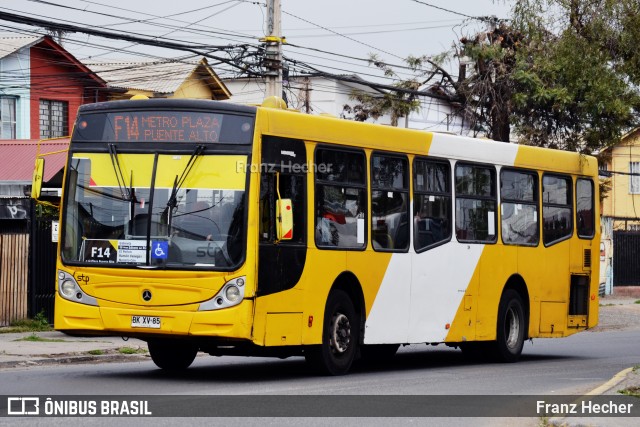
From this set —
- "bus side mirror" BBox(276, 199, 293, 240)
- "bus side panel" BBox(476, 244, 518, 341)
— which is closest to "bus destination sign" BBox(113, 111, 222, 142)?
"bus side mirror" BBox(276, 199, 293, 240)

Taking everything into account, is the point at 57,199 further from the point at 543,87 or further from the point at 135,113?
the point at 543,87

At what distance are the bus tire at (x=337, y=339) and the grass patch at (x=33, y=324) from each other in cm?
942

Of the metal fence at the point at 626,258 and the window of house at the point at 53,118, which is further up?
the window of house at the point at 53,118

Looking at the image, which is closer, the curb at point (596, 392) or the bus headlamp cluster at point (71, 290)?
the curb at point (596, 392)

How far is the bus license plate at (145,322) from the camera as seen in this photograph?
1374 centimetres

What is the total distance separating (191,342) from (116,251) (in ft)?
4.36

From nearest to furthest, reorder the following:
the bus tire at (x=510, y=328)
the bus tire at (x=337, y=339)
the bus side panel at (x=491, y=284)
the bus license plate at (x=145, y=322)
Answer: the bus license plate at (x=145, y=322)
the bus tire at (x=337, y=339)
the bus side panel at (x=491, y=284)
the bus tire at (x=510, y=328)

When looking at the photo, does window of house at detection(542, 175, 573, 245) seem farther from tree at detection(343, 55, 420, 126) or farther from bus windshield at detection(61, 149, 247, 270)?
tree at detection(343, 55, 420, 126)

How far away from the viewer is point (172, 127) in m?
14.2

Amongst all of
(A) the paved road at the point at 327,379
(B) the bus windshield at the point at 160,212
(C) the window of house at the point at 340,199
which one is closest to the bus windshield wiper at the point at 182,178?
(B) the bus windshield at the point at 160,212

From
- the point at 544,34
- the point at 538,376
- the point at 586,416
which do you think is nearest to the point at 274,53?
the point at 544,34

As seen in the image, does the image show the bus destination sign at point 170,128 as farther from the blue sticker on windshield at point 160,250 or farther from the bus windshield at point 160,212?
the blue sticker on windshield at point 160,250

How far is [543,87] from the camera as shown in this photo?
3244 centimetres

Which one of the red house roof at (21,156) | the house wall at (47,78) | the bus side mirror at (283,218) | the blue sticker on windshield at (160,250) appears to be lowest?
the blue sticker on windshield at (160,250)
